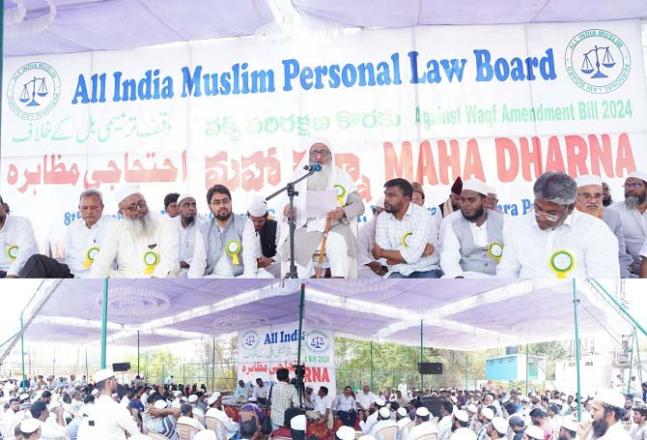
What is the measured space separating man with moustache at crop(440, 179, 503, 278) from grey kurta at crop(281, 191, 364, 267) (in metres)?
0.58

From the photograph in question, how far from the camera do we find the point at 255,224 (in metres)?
5.21

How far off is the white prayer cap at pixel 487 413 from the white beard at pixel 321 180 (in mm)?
1723

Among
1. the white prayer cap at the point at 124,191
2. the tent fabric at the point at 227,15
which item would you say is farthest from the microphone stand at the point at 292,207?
the tent fabric at the point at 227,15

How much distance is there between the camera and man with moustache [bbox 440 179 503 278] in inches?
195

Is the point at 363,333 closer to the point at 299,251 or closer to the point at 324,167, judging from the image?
the point at 299,251

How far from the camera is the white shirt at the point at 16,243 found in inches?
211

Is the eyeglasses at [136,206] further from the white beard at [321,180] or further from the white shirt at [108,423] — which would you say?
the white shirt at [108,423]

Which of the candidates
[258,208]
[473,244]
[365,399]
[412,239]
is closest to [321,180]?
[258,208]

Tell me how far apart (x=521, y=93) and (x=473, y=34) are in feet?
1.70

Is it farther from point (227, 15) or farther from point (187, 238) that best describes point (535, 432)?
point (227, 15)

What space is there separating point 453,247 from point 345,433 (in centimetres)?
144

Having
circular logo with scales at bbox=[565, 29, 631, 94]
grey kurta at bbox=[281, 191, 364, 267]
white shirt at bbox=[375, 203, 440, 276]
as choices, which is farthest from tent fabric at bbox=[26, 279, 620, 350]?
circular logo with scales at bbox=[565, 29, 631, 94]

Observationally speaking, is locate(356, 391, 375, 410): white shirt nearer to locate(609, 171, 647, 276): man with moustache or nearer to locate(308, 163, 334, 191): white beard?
locate(308, 163, 334, 191): white beard

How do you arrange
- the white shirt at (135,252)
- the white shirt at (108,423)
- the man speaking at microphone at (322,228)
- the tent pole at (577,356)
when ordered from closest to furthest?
the tent pole at (577,356) → the white shirt at (108,423) → the man speaking at microphone at (322,228) → the white shirt at (135,252)
